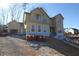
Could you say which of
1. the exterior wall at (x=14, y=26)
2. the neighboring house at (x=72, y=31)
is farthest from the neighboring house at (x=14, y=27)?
the neighboring house at (x=72, y=31)

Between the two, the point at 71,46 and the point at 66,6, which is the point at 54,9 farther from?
the point at 71,46

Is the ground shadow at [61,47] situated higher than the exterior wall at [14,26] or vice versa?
the exterior wall at [14,26]

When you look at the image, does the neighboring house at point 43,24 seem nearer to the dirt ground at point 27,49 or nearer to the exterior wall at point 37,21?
the exterior wall at point 37,21

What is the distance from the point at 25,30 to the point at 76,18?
39.1 inches

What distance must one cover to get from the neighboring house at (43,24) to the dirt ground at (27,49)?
0.21m

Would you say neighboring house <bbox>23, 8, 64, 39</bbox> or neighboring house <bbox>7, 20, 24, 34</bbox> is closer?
neighboring house <bbox>7, 20, 24, 34</bbox>

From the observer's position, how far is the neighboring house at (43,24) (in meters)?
3.64

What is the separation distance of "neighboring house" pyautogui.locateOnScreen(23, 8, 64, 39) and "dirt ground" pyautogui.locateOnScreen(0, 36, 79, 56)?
21 cm

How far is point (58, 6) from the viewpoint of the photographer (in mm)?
3490

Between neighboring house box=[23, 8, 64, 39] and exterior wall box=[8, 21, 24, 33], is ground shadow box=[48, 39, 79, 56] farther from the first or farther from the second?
exterior wall box=[8, 21, 24, 33]

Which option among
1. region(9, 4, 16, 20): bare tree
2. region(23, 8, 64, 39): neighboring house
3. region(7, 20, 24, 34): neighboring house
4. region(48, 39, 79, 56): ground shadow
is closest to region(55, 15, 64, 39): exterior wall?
region(23, 8, 64, 39): neighboring house

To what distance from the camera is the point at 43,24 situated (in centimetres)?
373

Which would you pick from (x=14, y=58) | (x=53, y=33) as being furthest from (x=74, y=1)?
(x=14, y=58)

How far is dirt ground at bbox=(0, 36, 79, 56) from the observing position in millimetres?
3342
